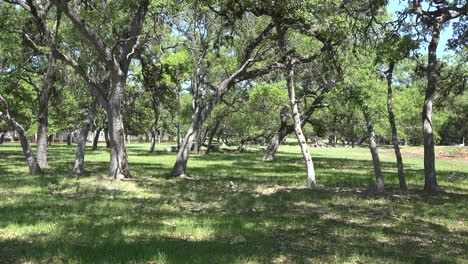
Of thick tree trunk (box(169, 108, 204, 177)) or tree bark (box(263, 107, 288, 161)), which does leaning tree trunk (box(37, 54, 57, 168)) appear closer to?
thick tree trunk (box(169, 108, 204, 177))

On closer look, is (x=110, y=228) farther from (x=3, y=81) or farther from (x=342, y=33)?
(x=3, y=81)

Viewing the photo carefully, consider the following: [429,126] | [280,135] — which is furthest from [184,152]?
[280,135]

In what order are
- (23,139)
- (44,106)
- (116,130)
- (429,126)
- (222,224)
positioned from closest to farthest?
1. (222,224)
2. (429,126)
3. (116,130)
4. (23,139)
5. (44,106)

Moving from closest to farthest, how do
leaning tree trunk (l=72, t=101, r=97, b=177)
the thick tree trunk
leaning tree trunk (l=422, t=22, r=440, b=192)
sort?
1. leaning tree trunk (l=422, t=22, r=440, b=192)
2. leaning tree trunk (l=72, t=101, r=97, b=177)
3. the thick tree trunk

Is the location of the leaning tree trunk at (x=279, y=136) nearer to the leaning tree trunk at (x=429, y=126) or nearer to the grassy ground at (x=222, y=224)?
the leaning tree trunk at (x=429, y=126)

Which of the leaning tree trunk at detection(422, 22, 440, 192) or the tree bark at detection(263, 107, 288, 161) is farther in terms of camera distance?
the tree bark at detection(263, 107, 288, 161)

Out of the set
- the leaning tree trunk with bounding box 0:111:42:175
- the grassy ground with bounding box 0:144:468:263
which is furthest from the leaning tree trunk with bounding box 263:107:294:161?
the leaning tree trunk with bounding box 0:111:42:175

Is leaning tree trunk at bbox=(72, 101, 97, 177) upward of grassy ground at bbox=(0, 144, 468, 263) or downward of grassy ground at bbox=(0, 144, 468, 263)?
upward

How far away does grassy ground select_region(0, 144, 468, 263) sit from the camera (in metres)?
6.09

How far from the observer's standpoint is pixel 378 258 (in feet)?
20.1

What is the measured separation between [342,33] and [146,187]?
943cm

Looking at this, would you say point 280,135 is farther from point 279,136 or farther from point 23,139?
point 23,139

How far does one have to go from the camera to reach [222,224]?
8320 millimetres

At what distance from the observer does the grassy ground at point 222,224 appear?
20.0ft
